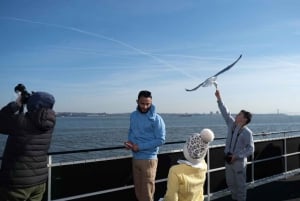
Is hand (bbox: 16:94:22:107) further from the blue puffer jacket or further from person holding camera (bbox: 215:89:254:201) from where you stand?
person holding camera (bbox: 215:89:254:201)

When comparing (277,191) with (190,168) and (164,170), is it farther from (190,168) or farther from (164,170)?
(190,168)

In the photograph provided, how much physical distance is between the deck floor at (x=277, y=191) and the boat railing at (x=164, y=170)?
214 mm

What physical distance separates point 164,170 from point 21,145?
347cm

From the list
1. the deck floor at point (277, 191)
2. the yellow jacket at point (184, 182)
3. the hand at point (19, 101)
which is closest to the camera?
the yellow jacket at point (184, 182)

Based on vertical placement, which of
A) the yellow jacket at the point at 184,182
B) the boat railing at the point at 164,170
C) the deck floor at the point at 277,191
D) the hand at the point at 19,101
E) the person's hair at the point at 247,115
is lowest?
the deck floor at the point at 277,191

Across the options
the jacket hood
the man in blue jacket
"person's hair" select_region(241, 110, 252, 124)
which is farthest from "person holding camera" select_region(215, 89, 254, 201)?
the jacket hood

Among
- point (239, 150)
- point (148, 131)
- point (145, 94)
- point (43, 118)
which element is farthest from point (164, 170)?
point (43, 118)

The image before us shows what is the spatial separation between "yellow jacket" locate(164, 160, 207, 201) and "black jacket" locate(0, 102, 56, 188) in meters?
1.28

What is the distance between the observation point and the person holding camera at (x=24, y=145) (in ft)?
11.3

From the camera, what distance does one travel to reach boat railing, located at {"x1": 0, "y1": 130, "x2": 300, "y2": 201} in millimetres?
5145

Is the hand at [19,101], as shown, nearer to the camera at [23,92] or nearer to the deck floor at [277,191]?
the camera at [23,92]

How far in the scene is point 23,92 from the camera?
3686 mm

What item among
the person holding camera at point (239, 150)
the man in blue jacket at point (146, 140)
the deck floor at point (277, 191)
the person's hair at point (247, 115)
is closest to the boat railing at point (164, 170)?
the deck floor at point (277, 191)

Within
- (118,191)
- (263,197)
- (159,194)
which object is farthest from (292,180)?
(118,191)
